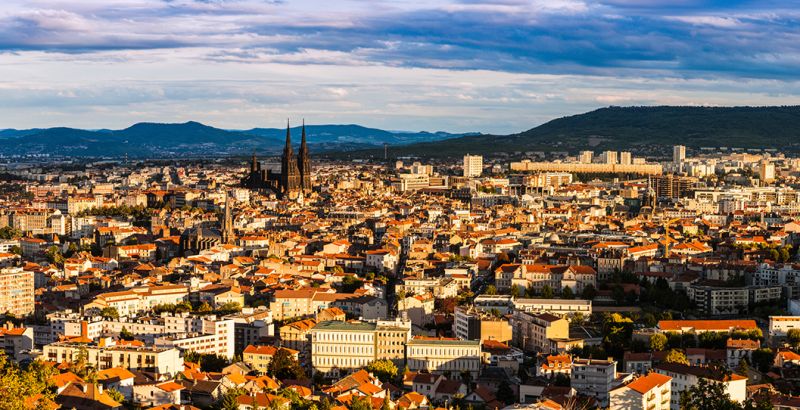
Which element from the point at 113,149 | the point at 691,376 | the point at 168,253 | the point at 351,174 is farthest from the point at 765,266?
the point at 113,149

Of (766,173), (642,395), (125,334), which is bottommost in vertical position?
(125,334)

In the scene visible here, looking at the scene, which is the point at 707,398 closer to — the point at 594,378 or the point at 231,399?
the point at 594,378

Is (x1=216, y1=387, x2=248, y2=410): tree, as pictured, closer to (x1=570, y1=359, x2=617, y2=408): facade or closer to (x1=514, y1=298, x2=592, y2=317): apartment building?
(x1=570, y1=359, x2=617, y2=408): facade

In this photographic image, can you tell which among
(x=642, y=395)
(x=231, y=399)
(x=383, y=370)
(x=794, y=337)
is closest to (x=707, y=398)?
(x=642, y=395)

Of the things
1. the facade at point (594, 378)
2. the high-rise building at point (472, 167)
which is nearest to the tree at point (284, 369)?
the facade at point (594, 378)

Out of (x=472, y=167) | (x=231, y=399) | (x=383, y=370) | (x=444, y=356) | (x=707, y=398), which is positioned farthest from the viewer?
(x=472, y=167)

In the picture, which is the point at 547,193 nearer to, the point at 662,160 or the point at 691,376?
the point at 662,160

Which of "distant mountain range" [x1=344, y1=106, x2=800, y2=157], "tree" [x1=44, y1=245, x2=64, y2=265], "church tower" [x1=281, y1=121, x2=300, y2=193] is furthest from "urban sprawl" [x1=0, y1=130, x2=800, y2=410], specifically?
"distant mountain range" [x1=344, y1=106, x2=800, y2=157]
